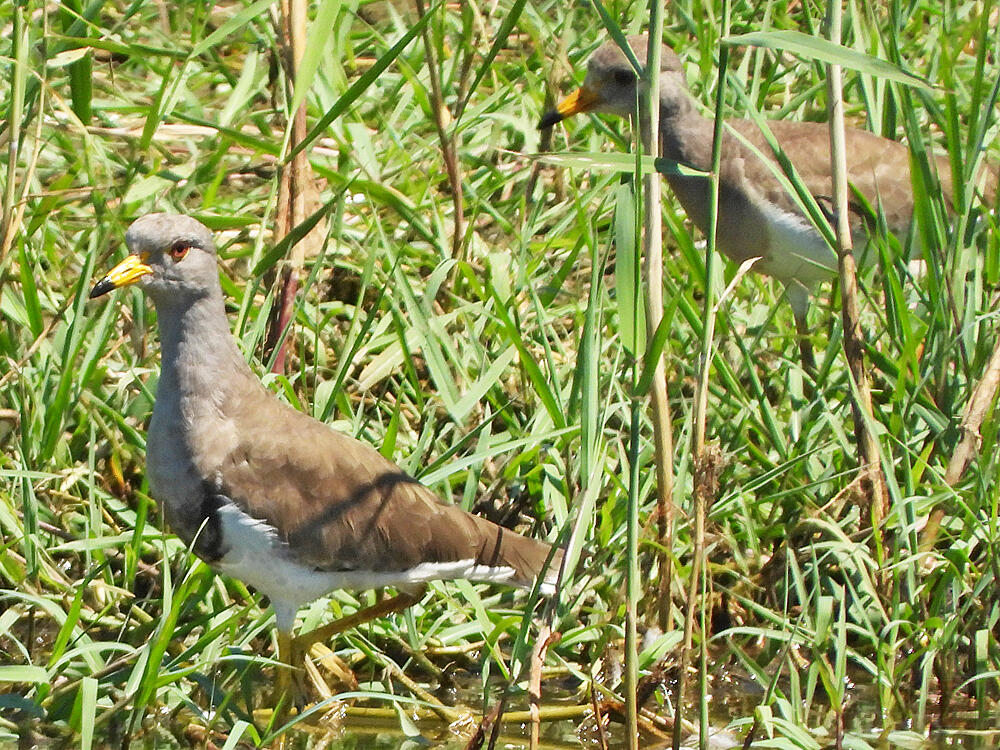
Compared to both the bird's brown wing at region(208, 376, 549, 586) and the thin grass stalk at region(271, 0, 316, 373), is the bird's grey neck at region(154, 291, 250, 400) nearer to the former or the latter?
the bird's brown wing at region(208, 376, 549, 586)

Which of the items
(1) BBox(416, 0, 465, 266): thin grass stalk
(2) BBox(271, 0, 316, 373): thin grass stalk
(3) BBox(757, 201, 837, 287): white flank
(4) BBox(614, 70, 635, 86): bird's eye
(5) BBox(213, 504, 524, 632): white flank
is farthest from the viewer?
(4) BBox(614, 70, 635, 86): bird's eye

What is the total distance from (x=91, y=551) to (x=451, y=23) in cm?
338

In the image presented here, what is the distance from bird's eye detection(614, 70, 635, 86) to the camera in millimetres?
6246

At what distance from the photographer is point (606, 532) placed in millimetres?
4750

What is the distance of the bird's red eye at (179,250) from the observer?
4520 millimetres

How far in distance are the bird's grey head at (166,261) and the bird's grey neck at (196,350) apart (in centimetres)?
3

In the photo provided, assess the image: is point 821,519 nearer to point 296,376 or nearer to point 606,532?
point 606,532

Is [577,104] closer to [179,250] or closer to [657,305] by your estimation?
[179,250]

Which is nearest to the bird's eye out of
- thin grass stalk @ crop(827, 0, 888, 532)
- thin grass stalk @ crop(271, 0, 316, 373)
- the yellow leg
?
thin grass stalk @ crop(271, 0, 316, 373)

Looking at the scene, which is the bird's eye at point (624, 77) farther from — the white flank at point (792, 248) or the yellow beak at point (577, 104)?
the white flank at point (792, 248)

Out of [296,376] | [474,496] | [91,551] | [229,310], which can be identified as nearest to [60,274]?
[229,310]

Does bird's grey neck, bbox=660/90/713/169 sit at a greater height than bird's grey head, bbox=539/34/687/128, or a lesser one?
lesser

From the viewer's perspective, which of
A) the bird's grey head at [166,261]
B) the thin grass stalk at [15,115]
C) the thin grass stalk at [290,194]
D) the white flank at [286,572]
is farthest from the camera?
the thin grass stalk at [290,194]

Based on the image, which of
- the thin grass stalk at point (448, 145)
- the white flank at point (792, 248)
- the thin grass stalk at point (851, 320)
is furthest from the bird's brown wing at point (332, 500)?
the white flank at point (792, 248)
